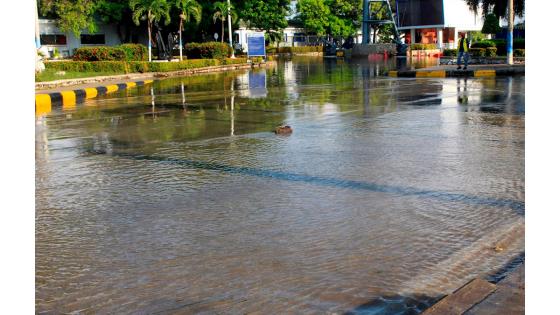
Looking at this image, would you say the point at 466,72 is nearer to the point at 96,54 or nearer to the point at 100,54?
the point at 100,54

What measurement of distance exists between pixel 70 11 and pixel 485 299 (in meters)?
50.4

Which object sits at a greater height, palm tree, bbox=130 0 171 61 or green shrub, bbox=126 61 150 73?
palm tree, bbox=130 0 171 61

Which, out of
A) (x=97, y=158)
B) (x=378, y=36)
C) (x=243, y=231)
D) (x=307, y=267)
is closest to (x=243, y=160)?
(x=97, y=158)

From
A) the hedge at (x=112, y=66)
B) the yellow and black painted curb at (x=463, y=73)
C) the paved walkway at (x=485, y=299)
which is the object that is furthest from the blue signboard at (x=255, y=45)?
the paved walkway at (x=485, y=299)

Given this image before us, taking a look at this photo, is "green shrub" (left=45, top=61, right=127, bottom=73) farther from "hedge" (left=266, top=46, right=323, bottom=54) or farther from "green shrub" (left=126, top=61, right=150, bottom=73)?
"hedge" (left=266, top=46, right=323, bottom=54)

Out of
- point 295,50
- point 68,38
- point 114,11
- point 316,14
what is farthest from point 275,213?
point 295,50

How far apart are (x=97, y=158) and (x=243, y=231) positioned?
4199 mm

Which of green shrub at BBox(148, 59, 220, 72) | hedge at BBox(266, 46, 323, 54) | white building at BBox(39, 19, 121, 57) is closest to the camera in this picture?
green shrub at BBox(148, 59, 220, 72)

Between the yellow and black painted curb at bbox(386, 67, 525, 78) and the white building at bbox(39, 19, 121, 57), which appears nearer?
the yellow and black painted curb at bbox(386, 67, 525, 78)

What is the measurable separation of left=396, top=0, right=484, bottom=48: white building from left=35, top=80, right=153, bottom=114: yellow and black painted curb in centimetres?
5142

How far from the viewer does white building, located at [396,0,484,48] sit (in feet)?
227

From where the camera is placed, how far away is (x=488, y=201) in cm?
630

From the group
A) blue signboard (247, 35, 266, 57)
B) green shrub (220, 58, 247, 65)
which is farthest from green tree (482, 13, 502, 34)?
green shrub (220, 58, 247, 65)
